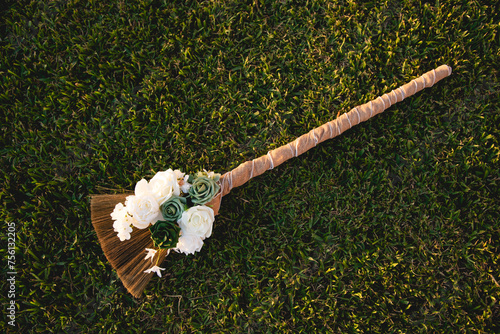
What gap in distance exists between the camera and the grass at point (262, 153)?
237 cm

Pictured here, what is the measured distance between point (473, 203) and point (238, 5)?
8.27 feet

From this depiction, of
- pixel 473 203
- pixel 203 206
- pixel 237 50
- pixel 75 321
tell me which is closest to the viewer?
pixel 203 206

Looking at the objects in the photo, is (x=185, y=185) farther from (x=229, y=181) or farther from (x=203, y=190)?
(x=229, y=181)

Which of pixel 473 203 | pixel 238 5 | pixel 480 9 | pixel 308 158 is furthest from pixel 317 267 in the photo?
pixel 480 9

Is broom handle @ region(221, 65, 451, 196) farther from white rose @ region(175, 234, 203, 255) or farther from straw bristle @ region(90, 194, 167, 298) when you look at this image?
straw bristle @ region(90, 194, 167, 298)

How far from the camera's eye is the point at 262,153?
261 cm

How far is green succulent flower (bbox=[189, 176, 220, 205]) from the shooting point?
206 centimetres

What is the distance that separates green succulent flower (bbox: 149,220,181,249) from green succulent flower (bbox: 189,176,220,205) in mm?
220

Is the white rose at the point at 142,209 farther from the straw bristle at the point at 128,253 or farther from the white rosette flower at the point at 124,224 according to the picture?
the straw bristle at the point at 128,253

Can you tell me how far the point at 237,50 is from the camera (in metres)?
2.78

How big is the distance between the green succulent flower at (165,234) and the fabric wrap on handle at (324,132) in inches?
14.7

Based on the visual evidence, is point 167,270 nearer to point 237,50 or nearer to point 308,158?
point 308,158

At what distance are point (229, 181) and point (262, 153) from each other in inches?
16.6

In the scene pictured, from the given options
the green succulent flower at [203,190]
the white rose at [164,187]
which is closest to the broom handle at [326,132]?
the green succulent flower at [203,190]
